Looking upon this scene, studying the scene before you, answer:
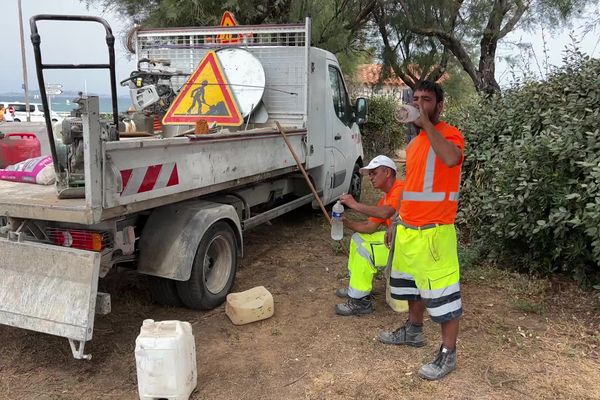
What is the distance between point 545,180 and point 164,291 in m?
3.27

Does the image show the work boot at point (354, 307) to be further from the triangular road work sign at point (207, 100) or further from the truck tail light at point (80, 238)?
the triangular road work sign at point (207, 100)

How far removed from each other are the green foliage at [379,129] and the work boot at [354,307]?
10.6 metres

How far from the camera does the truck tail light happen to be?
325cm

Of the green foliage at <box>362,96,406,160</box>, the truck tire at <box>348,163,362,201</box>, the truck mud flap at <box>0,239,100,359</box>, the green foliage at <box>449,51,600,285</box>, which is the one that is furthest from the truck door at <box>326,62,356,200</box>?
the green foliage at <box>362,96,406,160</box>

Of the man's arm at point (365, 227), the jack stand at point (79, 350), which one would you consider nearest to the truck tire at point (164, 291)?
the jack stand at point (79, 350)

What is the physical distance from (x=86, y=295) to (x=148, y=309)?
1247mm

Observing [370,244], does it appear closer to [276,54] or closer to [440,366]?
[440,366]

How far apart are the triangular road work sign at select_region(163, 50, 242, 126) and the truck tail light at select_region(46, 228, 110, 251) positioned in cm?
245

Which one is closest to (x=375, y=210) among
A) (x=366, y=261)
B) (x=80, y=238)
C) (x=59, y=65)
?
(x=366, y=261)

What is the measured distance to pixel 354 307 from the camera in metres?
4.15

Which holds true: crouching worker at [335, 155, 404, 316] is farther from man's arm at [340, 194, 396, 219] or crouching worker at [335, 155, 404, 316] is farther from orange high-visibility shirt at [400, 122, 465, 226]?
orange high-visibility shirt at [400, 122, 465, 226]

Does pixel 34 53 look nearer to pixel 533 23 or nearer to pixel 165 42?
pixel 165 42

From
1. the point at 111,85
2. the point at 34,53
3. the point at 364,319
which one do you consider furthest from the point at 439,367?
the point at 34,53

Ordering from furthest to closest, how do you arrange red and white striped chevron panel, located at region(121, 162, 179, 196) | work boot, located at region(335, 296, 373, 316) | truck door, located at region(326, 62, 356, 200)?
truck door, located at region(326, 62, 356, 200) < work boot, located at region(335, 296, 373, 316) < red and white striped chevron panel, located at region(121, 162, 179, 196)
